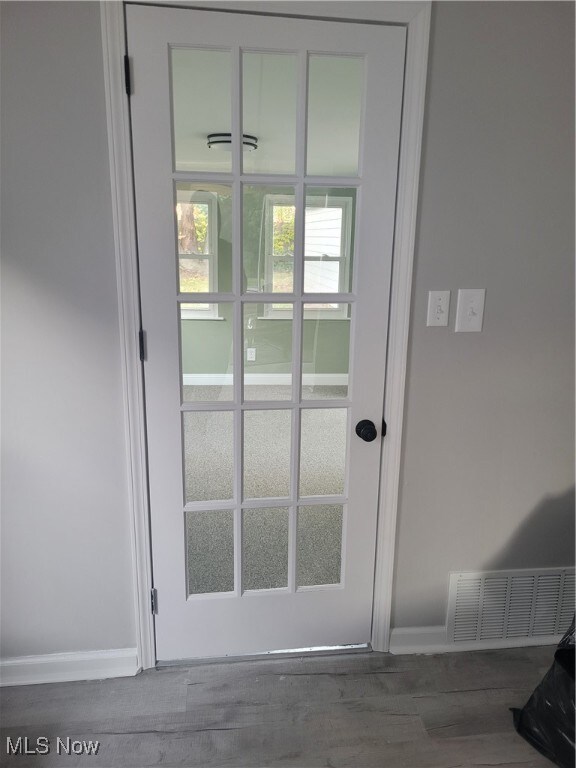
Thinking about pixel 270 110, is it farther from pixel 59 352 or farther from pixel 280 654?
pixel 280 654

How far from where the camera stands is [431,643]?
198 centimetres

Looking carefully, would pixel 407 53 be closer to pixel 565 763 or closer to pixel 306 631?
pixel 306 631

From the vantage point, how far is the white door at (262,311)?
4.95 feet

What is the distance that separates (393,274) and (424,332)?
8.6 inches

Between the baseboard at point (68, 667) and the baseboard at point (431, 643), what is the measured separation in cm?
96

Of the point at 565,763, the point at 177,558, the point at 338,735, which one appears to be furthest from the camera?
the point at 177,558

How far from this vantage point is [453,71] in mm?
1552

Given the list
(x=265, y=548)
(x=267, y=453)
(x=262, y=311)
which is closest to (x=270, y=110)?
(x=262, y=311)

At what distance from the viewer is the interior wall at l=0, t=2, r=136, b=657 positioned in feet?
4.71

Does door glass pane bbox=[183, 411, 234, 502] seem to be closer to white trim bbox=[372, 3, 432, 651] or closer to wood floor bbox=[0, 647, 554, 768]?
white trim bbox=[372, 3, 432, 651]

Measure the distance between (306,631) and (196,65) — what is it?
1909mm

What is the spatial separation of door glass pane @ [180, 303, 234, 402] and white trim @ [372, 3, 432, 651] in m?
0.53

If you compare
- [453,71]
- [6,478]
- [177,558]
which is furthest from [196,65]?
[177,558]

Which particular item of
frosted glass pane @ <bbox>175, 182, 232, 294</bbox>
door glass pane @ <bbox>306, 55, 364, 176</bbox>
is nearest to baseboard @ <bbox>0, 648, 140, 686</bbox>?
frosted glass pane @ <bbox>175, 182, 232, 294</bbox>
